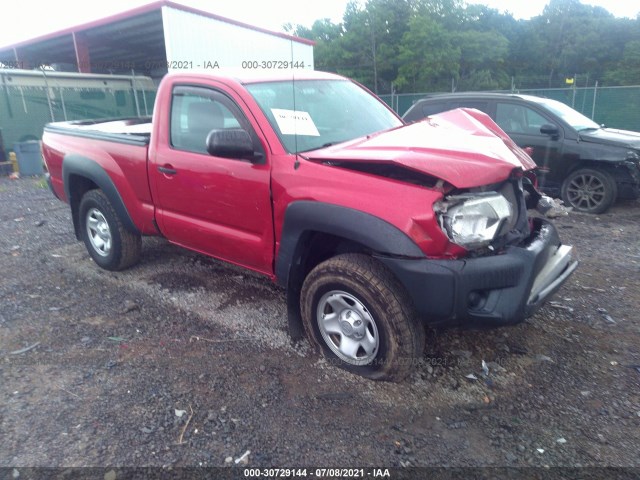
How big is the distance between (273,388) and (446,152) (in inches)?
69.3

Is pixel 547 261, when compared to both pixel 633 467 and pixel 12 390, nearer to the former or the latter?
pixel 633 467

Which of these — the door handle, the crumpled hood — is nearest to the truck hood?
the crumpled hood

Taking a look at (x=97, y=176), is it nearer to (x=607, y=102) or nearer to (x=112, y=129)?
(x=112, y=129)

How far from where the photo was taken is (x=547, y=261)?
9.85ft

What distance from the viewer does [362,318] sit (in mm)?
2928

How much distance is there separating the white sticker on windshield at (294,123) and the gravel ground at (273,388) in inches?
59.0

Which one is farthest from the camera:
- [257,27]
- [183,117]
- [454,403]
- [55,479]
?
[257,27]

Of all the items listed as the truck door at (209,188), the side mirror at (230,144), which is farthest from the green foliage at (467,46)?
the side mirror at (230,144)

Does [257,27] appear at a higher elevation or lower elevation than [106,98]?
higher

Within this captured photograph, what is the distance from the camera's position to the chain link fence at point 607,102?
48.0 feet

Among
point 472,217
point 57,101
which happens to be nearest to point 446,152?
point 472,217

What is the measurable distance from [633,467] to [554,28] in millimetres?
40458

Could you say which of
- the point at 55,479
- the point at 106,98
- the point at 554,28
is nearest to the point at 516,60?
the point at 554,28

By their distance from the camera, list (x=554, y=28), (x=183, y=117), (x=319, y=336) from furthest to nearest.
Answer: (x=554, y=28), (x=183, y=117), (x=319, y=336)
